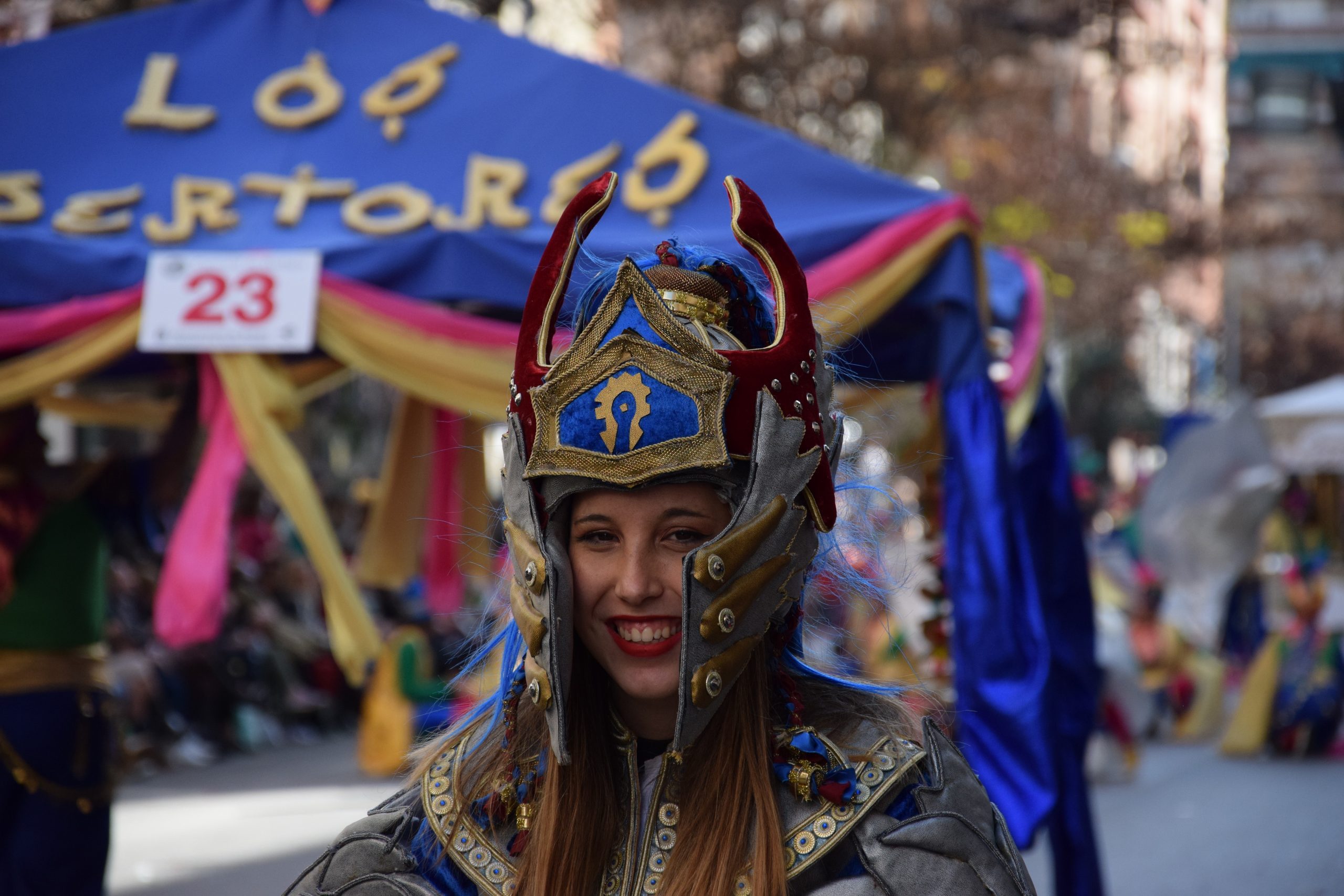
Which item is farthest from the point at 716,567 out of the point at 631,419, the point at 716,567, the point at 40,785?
the point at 40,785

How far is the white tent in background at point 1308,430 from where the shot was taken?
62.5ft

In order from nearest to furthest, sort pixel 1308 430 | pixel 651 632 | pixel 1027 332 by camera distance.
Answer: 1. pixel 651 632
2. pixel 1027 332
3. pixel 1308 430

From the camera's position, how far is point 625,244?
194 inches

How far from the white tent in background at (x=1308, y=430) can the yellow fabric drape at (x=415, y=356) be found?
52.2ft

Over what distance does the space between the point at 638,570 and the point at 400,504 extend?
4541 millimetres

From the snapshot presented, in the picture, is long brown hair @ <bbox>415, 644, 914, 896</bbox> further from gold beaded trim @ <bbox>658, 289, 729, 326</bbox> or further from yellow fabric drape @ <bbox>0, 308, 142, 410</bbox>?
yellow fabric drape @ <bbox>0, 308, 142, 410</bbox>

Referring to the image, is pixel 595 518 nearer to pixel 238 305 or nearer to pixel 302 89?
pixel 238 305

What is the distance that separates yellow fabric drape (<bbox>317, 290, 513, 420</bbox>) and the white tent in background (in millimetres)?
15916

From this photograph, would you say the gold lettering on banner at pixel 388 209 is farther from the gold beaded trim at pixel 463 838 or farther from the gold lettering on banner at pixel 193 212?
the gold beaded trim at pixel 463 838

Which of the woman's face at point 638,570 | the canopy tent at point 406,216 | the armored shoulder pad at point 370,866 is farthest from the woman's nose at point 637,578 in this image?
the canopy tent at point 406,216

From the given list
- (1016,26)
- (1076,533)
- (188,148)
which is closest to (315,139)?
(188,148)

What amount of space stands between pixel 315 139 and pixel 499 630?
11.7 feet

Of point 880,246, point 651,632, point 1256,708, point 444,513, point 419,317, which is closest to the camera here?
point 651,632

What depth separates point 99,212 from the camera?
17.4ft
